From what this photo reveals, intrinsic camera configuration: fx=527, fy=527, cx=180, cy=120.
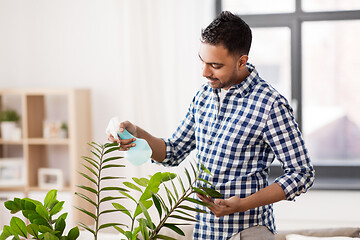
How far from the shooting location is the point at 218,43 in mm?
1607

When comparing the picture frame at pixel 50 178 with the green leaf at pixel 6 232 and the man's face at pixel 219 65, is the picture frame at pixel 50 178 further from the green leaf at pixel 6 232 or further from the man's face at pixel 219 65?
the green leaf at pixel 6 232

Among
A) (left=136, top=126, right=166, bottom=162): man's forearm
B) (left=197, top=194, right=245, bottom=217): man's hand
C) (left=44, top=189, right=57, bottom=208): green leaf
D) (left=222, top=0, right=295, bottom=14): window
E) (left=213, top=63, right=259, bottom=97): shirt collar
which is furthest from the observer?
(left=222, top=0, right=295, bottom=14): window

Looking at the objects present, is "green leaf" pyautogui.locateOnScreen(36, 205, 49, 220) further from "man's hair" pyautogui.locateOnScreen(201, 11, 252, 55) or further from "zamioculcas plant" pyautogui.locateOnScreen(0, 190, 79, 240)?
"man's hair" pyautogui.locateOnScreen(201, 11, 252, 55)

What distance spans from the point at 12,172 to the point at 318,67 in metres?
2.19

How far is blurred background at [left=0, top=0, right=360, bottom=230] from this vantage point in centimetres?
339

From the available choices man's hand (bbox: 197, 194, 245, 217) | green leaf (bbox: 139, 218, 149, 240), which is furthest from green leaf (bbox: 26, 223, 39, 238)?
man's hand (bbox: 197, 194, 245, 217)

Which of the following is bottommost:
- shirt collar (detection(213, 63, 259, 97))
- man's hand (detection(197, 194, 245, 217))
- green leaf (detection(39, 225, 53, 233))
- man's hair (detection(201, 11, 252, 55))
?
man's hand (detection(197, 194, 245, 217))

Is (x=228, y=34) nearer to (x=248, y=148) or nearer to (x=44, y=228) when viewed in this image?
(x=248, y=148)

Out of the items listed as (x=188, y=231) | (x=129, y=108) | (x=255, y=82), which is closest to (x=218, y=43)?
(x=255, y=82)

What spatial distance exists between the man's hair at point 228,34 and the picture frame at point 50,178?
2.23 m

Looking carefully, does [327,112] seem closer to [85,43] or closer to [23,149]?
[85,43]

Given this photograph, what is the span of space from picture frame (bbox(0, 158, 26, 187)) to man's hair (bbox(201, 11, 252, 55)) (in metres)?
2.36

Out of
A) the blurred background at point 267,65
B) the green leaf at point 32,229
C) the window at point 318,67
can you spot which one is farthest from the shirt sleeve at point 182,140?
the window at point 318,67

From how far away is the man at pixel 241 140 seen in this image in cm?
158
